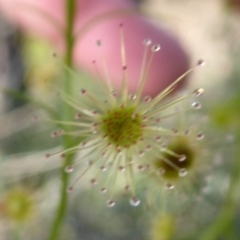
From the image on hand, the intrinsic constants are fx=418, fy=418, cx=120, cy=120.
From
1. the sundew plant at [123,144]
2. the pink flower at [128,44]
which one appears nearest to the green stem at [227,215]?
the sundew plant at [123,144]

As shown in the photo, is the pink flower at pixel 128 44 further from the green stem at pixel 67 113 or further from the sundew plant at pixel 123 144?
the green stem at pixel 67 113

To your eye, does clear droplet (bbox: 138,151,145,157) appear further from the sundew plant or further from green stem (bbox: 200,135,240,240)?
green stem (bbox: 200,135,240,240)

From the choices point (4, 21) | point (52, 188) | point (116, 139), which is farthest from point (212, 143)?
point (4, 21)

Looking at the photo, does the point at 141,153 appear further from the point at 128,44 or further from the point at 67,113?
the point at 128,44

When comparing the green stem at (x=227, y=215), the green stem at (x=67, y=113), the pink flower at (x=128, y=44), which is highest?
the pink flower at (x=128, y=44)

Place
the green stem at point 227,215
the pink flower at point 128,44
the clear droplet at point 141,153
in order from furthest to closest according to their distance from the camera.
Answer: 1. the pink flower at point 128,44
2. the green stem at point 227,215
3. the clear droplet at point 141,153

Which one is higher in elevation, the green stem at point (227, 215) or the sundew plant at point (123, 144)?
the sundew plant at point (123, 144)

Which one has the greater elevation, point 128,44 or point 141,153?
point 128,44

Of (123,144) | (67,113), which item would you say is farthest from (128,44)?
(123,144)

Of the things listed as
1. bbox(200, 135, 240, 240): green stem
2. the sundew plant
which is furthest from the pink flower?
bbox(200, 135, 240, 240): green stem
